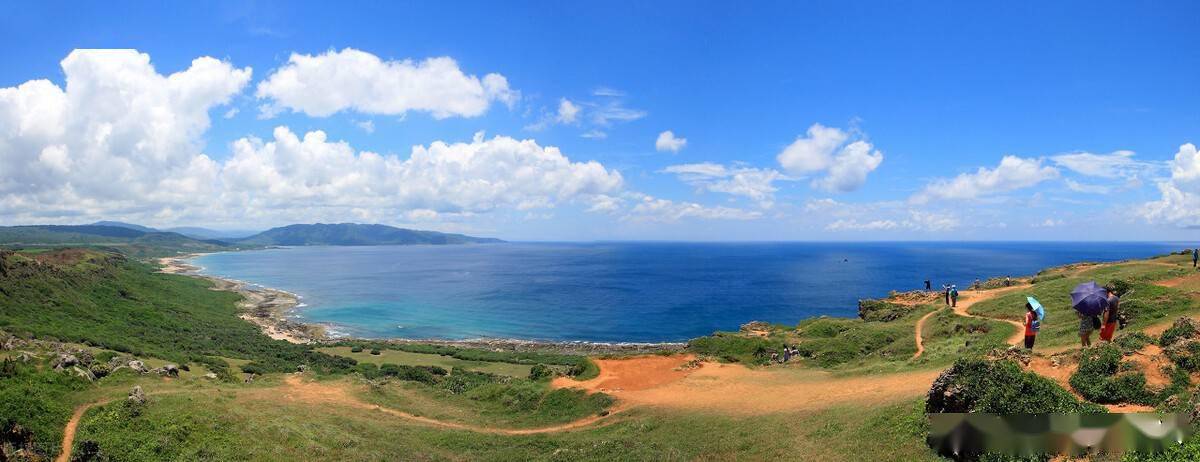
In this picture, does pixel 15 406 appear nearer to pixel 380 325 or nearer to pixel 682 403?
pixel 682 403

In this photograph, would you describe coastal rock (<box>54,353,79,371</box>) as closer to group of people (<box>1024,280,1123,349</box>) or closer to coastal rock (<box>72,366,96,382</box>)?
coastal rock (<box>72,366,96,382</box>)

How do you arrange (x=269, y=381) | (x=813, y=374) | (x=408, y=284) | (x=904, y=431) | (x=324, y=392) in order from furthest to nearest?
1. (x=408, y=284)
2. (x=269, y=381)
3. (x=324, y=392)
4. (x=813, y=374)
5. (x=904, y=431)

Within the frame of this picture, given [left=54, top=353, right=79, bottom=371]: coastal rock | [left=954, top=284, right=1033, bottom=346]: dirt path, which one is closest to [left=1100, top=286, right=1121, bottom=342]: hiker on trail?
[left=954, top=284, right=1033, bottom=346]: dirt path

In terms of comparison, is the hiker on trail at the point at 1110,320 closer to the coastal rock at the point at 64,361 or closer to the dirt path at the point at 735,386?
the dirt path at the point at 735,386

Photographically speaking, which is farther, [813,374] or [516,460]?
[813,374]

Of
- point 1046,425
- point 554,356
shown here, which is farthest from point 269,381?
point 1046,425

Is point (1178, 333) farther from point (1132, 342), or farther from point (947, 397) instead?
point (947, 397)
